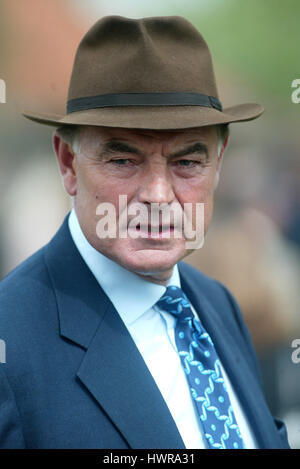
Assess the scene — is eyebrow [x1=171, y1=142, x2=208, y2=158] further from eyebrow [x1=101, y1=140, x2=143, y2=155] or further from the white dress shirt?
the white dress shirt

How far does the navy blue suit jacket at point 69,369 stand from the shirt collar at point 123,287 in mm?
38

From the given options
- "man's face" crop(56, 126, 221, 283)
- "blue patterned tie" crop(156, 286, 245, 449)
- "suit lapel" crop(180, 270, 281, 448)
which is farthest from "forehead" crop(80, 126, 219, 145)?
"suit lapel" crop(180, 270, 281, 448)

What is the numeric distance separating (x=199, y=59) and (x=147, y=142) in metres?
0.38

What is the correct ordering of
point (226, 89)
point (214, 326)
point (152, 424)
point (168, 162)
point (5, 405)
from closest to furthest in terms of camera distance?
point (5, 405)
point (152, 424)
point (168, 162)
point (214, 326)
point (226, 89)

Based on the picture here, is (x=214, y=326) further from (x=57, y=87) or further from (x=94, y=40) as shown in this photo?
(x=57, y=87)

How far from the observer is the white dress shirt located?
1630 mm

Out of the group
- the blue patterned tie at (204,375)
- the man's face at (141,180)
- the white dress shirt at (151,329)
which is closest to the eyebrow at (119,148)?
the man's face at (141,180)

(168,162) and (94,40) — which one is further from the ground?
(94,40)

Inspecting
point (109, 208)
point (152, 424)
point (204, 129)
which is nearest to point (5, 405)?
point (152, 424)

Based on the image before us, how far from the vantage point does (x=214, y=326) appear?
203 cm

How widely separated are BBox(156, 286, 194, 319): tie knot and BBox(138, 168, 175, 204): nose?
1.22 ft

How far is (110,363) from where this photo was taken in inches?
60.0

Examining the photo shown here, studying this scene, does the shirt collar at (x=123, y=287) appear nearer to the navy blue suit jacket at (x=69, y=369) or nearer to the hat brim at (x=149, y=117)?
the navy blue suit jacket at (x=69, y=369)

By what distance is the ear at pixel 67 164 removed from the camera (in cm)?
175
